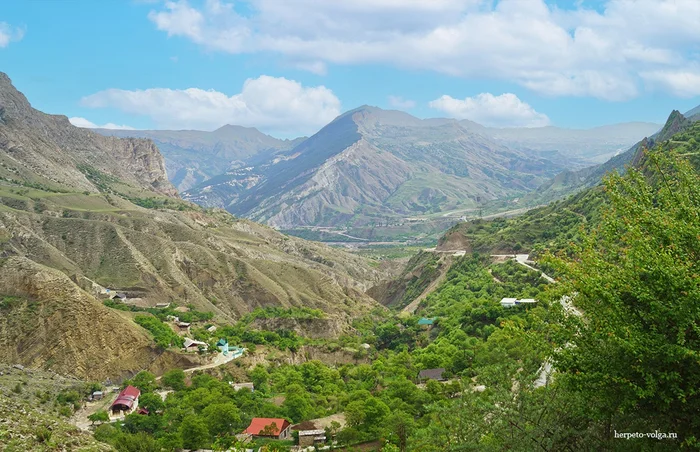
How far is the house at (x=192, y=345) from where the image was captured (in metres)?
70.5

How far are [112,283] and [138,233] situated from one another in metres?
17.2

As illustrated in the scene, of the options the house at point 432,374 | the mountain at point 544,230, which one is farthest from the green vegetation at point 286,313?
the house at point 432,374

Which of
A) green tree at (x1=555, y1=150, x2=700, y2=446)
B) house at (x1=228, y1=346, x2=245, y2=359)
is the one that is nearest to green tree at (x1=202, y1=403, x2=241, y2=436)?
house at (x1=228, y1=346, x2=245, y2=359)

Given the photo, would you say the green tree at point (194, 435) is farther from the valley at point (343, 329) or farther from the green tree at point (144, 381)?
the green tree at point (144, 381)

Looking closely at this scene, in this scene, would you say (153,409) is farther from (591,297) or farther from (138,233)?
(138,233)

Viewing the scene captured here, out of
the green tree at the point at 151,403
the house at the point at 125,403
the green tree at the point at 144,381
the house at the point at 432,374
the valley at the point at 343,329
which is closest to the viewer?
the valley at the point at 343,329

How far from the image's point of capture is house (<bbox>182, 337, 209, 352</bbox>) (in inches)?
2775

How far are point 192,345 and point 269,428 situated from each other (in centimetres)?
2756

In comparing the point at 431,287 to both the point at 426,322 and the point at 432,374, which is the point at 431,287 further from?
the point at 432,374

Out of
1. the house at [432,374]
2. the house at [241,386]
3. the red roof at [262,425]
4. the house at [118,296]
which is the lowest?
the house at [241,386]

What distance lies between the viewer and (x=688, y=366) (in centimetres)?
1466

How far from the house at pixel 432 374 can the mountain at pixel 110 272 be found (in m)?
28.9

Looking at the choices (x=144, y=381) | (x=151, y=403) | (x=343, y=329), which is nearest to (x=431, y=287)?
(x=343, y=329)

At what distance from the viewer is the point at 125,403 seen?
5284cm
